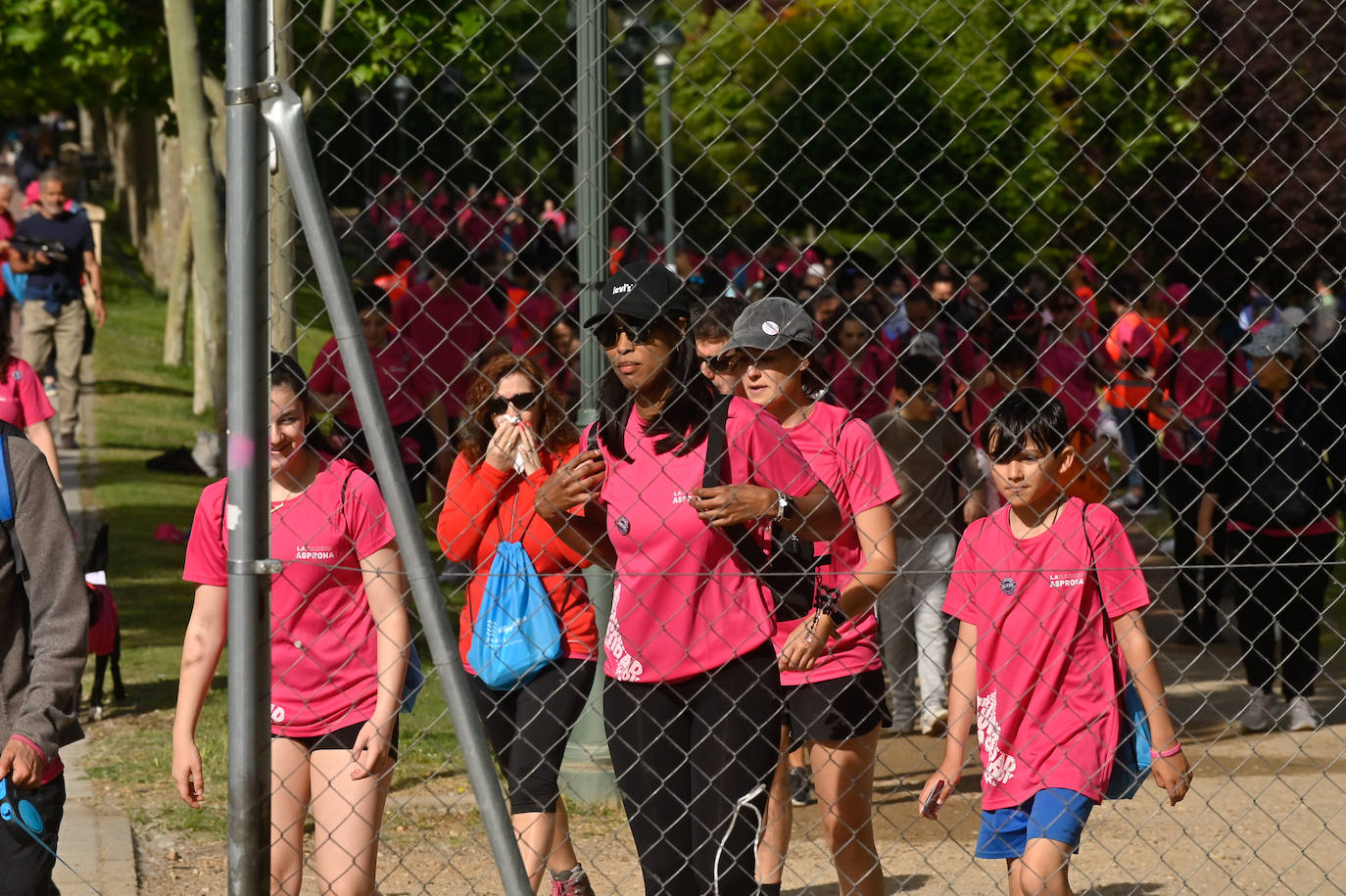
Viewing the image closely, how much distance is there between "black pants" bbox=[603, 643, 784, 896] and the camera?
3727 mm

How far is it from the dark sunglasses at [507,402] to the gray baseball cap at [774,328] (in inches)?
26.3

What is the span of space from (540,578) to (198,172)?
378 inches

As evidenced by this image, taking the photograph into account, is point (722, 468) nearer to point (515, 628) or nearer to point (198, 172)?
point (515, 628)

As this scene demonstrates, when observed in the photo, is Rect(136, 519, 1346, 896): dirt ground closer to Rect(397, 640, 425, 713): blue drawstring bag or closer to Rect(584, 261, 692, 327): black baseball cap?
Rect(397, 640, 425, 713): blue drawstring bag

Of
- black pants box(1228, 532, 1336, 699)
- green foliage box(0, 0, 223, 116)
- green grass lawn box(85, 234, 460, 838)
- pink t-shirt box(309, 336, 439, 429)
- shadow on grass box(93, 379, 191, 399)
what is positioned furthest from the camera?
shadow on grass box(93, 379, 191, 399)

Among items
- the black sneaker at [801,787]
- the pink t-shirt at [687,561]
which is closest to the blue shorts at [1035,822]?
the pink t-shirt at [687,561]

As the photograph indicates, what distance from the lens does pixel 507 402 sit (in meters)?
4.77

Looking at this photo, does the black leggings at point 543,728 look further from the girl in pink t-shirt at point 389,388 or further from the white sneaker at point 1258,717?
the white sneaker at point 1258,717

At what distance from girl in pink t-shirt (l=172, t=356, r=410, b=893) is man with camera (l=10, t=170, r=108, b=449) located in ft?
34.6

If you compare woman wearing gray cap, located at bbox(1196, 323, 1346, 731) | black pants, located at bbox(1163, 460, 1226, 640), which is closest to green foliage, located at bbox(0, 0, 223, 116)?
black pants, located at bbox(1163, 460, 1226, 640)

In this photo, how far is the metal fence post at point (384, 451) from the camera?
2855 mm

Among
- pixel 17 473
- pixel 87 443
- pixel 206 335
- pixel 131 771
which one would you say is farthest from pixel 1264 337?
pixel 87 443

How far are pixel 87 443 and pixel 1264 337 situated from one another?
11.7 metres

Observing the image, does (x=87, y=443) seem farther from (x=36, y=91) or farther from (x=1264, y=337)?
(x=36, y=91)
